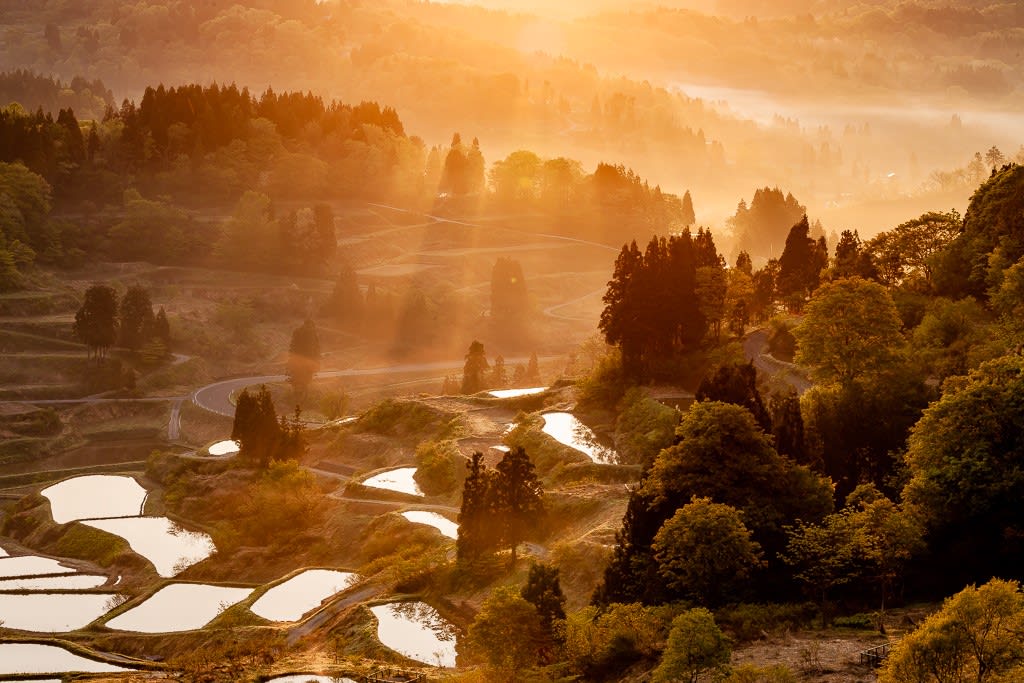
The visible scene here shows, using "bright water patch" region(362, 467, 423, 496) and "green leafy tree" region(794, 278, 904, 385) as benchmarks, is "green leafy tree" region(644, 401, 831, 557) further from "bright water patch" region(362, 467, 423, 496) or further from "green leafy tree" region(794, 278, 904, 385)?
"bright water patch" region(362, 467, 423, 496)

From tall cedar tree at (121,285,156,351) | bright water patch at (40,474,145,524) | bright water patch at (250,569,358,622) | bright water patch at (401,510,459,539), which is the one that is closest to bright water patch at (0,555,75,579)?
bright water patch at (40,474,145,524)

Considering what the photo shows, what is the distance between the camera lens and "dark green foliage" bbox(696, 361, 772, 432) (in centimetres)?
4986

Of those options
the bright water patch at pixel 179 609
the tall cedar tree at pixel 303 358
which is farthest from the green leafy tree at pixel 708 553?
the tall cedar tree at pixel 303 358

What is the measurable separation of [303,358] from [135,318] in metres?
20.5

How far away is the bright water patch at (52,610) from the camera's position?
58.9m

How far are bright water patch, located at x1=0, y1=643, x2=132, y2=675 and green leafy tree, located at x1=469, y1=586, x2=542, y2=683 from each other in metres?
19.3

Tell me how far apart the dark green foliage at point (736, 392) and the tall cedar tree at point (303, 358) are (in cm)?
8694

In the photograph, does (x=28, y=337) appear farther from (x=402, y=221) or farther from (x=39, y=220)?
(x=402, y=221)

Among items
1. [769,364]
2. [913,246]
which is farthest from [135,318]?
[913,246]

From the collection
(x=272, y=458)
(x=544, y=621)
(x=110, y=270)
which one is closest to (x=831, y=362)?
(x=544, y=621)

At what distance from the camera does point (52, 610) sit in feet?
202

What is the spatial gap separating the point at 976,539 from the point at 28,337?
115 metres

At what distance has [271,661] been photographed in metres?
45.9

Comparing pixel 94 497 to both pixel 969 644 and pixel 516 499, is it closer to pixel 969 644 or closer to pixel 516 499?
pixel 516 499
